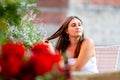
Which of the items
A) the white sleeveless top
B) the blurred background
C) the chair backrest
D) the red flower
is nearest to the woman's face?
the white sleeveless top

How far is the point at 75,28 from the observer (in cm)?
316

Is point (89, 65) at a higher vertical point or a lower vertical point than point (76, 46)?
lower

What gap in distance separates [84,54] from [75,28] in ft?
0.68

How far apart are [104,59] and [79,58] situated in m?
0.76

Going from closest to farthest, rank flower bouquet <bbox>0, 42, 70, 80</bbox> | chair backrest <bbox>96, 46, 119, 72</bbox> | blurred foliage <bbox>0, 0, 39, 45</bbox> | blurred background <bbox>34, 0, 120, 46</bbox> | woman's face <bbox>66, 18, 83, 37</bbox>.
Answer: flower bouquet <bbox>0, 42, 70, 80</bbox> < blurred foliage <bbox>0, 0, 39, 45</bbox> < woman's face <bbox>66, 18, 83, 37</bbox> < chair backrest <bbox>96, 46, 119, 72</bbox> < blurred background <bbox>34, 0, 120, 46</bbox>

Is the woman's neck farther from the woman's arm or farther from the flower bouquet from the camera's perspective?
the flower bouquet

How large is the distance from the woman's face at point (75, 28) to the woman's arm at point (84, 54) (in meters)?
0.07

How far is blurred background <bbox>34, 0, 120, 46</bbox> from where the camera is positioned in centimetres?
629

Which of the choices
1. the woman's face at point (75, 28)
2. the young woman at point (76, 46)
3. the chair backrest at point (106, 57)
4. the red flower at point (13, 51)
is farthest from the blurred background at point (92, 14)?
the red flower at point (13, 51)

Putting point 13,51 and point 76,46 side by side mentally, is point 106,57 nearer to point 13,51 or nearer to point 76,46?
point 76,46

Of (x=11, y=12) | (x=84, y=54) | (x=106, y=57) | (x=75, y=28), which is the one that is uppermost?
(x=11, y=12)

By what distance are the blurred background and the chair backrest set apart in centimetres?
241

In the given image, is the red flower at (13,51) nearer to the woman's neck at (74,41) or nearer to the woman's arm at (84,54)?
the woman's arm at (84,54)

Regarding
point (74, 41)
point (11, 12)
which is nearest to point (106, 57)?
point (74, 41)
